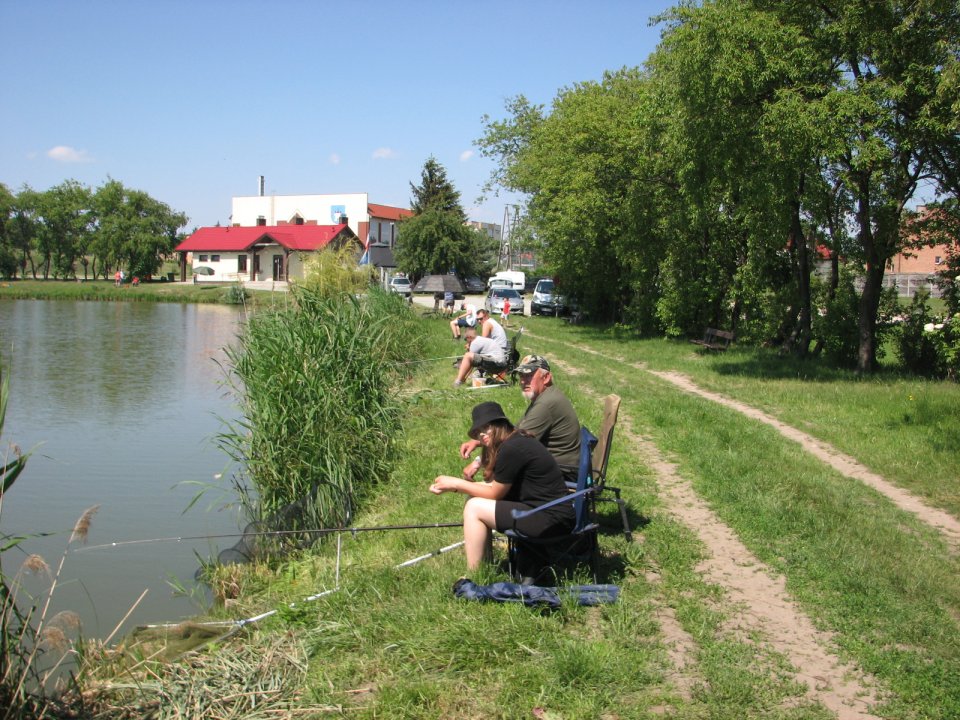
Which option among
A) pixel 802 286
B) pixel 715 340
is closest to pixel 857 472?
pixel 802 286

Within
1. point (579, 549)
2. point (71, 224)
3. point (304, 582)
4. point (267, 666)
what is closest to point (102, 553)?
point (304, 582)

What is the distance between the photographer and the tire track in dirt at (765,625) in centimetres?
423

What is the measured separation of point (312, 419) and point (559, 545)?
4943mm

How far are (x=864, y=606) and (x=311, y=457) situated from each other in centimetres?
606

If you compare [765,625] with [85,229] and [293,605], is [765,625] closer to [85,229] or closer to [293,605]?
[293,605]

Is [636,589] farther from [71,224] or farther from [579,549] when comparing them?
[71,224]

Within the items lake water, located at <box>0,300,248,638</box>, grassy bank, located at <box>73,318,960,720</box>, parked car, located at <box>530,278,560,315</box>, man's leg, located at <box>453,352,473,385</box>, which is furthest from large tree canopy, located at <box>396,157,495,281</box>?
grassy bank, located at <box>73,318,960,720</box>

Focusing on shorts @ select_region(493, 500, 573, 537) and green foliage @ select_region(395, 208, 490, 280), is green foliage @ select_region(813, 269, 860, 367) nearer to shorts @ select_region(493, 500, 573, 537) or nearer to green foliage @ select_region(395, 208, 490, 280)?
shorts @ select_region(493, 500, 573, 537)

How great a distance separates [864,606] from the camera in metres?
5.14

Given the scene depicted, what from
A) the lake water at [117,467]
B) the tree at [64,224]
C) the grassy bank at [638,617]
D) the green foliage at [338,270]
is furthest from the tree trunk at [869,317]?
the tree at [64,224]

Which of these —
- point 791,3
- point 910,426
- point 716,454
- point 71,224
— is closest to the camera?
point 716,454

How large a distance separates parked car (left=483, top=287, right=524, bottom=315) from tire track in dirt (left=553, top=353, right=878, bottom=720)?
107ft

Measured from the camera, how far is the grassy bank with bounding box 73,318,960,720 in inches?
166

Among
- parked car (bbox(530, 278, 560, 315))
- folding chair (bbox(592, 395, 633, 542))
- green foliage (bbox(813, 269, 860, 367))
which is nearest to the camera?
folding chair (bbox(592, 395, 633, 542))
